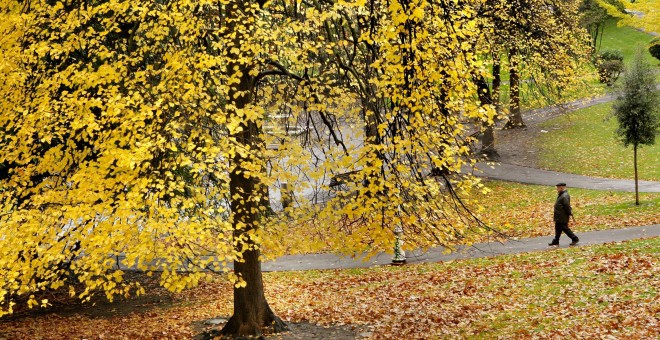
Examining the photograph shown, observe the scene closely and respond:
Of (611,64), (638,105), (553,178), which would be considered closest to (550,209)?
(638,105)

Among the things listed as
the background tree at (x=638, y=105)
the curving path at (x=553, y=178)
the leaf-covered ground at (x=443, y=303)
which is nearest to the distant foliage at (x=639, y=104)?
the background tree at (x=638, y=105)

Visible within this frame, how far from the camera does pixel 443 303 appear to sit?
14234mm

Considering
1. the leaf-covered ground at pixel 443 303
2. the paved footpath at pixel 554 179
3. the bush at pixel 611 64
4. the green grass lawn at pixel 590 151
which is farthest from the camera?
the bush at pixel 611 64

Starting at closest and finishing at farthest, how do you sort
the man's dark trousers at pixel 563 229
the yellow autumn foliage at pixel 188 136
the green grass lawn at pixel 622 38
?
the yellow autumn foliage at pixel 188 136 < the man's dark trousers at pixel 563 229 < the green grass lawn at pixel 622 38

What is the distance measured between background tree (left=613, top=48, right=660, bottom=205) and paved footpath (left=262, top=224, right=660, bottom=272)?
3990 millimetres

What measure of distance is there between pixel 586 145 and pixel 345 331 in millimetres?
25194

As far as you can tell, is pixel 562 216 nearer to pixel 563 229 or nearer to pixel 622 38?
pixel 563 229

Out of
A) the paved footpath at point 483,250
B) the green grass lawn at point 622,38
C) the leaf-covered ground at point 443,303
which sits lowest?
the leaf-covered ground at point 443,303

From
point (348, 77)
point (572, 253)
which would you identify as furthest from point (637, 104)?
point (348, 77)

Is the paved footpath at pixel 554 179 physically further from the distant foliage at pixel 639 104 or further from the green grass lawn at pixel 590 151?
the distant foliage at pixel 639 104

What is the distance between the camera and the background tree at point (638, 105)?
22547mm

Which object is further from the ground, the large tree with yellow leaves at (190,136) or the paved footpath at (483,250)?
the large tree with yellow leaves at (190,136)

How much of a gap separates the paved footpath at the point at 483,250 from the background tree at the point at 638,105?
3.99m

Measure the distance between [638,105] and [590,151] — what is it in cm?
1148
